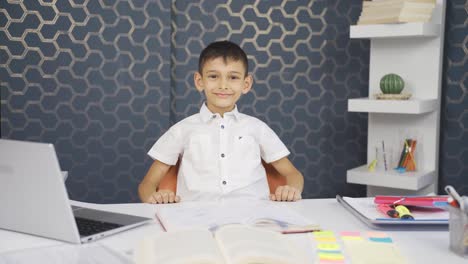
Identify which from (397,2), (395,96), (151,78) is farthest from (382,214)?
(151,78)

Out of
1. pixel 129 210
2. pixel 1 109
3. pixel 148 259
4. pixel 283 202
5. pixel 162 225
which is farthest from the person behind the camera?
pixel 1 109

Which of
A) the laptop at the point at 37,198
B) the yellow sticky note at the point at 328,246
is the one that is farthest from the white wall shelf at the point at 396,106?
the laptop at the point at 37,198

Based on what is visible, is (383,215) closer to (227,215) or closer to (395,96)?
(227,215)

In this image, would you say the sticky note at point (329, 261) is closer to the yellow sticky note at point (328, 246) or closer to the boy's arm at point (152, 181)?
the yellow sticky note at point (328, 246)

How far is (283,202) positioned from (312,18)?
79.6 inches

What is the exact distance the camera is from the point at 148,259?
92 cm

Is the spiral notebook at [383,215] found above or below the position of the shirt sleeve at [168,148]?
below

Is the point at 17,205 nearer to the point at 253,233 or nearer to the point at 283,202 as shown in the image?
the point at 253,233

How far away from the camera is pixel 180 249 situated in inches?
36.2

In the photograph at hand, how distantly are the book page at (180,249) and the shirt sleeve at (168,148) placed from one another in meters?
0.89

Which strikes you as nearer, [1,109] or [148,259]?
[148,259]

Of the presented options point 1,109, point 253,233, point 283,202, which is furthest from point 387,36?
point 1,109

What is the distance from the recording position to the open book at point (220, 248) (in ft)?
2.88

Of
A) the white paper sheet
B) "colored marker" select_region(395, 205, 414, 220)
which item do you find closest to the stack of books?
"colored marker" select_region(395, 205, 414, 220)
